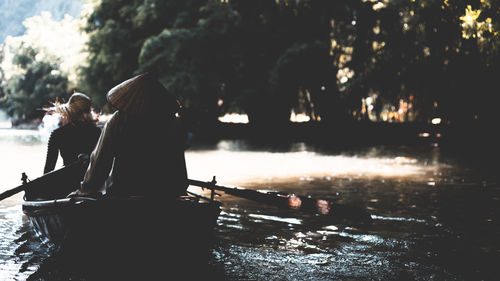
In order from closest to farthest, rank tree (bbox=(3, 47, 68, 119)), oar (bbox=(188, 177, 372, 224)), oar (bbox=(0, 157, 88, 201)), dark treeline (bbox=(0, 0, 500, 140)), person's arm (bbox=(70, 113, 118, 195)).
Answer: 1. person's arm (bbox=(70, 113, 118, 195))
2. oar (bbox=(188, 177, 372, 224))
3. oar (bbox=(0, 157, 88, 201))
4. dark treeline (bbox=(0, 0, 500, 140))
5. tree (bbox=(3, 47, 68, 119))

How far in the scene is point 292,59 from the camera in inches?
1260

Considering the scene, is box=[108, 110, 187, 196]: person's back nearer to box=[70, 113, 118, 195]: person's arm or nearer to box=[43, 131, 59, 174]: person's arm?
box=[70, 113, 118, 195]: person's arm

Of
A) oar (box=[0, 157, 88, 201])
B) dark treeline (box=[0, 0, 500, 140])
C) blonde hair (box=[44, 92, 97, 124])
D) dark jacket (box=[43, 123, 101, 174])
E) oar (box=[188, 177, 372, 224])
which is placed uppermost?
dark treeline (box=[0, 0, 500, 140])

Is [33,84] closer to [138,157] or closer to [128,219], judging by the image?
[138,157]

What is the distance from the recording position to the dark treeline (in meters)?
28.7

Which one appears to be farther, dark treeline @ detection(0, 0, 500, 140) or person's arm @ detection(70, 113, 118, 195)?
dark treeline @ detection(0, 0, 500, 140)

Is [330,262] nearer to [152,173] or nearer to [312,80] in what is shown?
[152,173]

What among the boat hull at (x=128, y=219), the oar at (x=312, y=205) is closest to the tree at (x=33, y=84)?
the oar at (x=312, y=205)

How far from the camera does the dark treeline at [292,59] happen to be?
2867 cm

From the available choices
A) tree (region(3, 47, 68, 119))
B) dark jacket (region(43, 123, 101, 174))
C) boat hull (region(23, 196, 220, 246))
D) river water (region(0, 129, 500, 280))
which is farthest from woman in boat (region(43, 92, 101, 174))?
tree (region(3, 47, 68, 119))

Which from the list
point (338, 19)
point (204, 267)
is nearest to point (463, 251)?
point (204, 267)

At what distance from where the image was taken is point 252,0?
111 ft

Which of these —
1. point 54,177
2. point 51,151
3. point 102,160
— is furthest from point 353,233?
point 51,151

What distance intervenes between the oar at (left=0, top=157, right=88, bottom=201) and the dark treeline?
1894 centimetres
